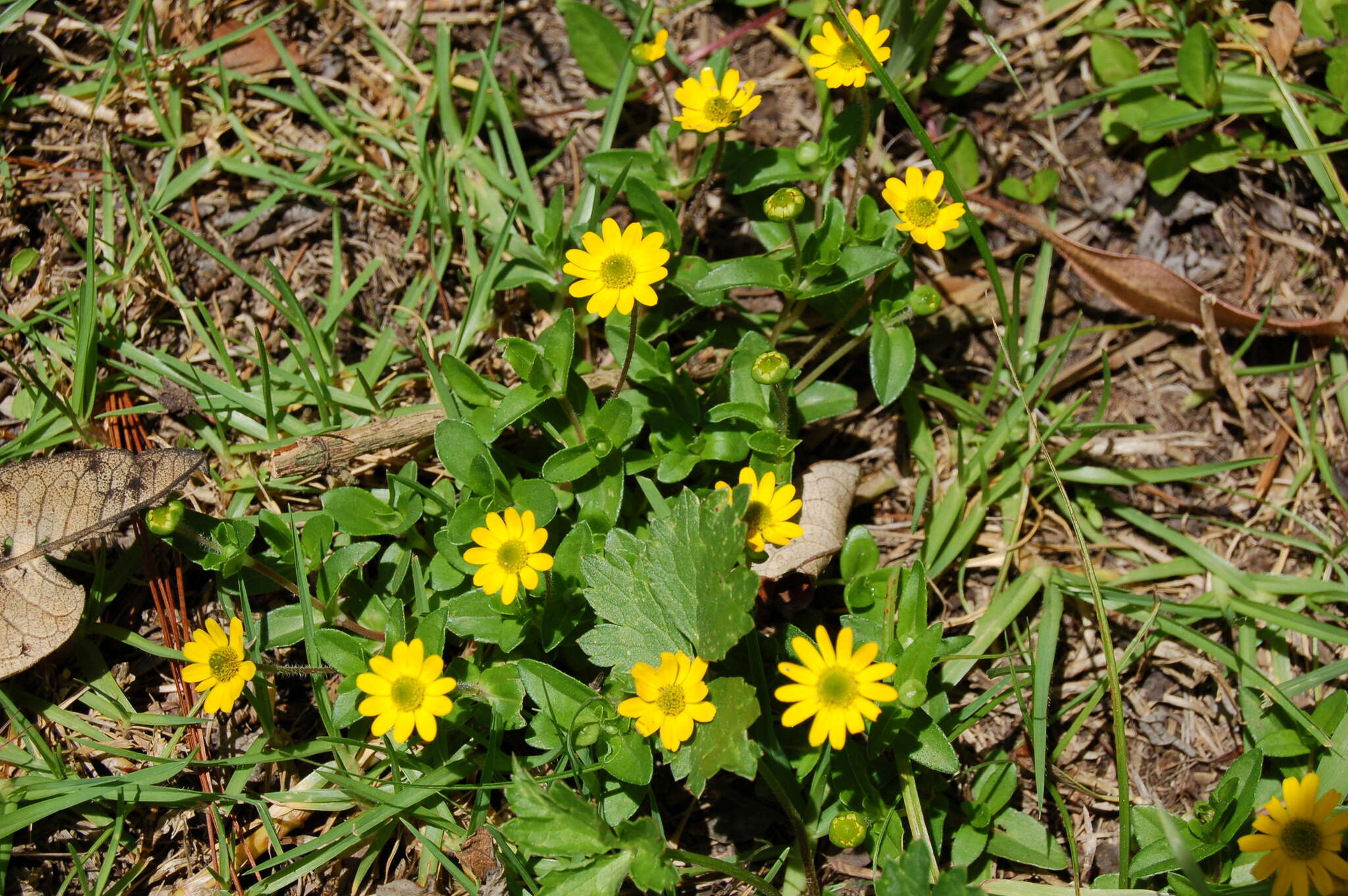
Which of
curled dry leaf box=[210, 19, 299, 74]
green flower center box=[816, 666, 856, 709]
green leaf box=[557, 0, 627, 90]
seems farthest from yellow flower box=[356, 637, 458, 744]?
curled dry leaf box=[210, 19, 299, 74]

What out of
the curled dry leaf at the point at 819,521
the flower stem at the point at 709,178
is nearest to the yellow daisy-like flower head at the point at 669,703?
the curled dry leaf at the point at 819,521

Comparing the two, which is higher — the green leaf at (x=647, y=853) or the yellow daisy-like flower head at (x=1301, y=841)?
the green leaf at (x=647, y=853)

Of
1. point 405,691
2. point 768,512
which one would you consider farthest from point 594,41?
point 405,691

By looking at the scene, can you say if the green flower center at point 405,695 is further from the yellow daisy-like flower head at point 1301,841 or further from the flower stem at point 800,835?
the yellow daisy-like flower head at point 1301,841

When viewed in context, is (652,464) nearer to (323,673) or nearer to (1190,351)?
(323,673)

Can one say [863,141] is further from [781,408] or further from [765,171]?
[781,408]

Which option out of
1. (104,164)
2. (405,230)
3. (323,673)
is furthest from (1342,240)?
(104,164)

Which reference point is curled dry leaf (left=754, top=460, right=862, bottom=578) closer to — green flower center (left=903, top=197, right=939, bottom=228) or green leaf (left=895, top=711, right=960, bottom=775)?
green leaf (left=895, top=711, right=960, bottom=775)

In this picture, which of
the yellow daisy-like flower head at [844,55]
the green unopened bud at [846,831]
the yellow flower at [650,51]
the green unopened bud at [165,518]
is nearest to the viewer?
the green unopened bud at [846,831]
